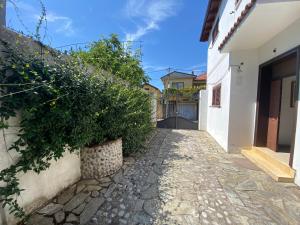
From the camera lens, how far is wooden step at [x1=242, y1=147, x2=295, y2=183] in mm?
3413

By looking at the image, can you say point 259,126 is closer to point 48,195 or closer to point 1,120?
point 48,195

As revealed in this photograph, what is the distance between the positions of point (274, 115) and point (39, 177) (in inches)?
228

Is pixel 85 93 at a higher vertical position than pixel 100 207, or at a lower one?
higher

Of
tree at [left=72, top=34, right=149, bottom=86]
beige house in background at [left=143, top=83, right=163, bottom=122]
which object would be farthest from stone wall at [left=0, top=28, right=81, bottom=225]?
beige house in background at [left=143, top=83, right=163, bottom=122]

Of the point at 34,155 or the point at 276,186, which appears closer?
Result: the point at 34,155

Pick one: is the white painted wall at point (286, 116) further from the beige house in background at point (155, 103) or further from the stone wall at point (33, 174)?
the stone wall at point (33, 174)

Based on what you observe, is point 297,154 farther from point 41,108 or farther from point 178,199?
point 41,108

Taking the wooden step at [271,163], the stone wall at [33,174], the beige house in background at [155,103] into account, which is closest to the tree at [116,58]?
the beige house in background at [155,103]

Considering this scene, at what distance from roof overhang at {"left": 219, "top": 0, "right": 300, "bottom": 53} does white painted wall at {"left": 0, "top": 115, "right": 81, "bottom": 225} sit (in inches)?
170

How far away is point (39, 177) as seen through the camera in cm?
247

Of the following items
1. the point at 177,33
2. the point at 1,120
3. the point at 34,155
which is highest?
the point at 177,33

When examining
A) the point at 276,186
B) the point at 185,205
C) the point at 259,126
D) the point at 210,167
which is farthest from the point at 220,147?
the point at 185,205

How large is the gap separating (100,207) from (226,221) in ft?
5.99

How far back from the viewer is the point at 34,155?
2.19 metres
